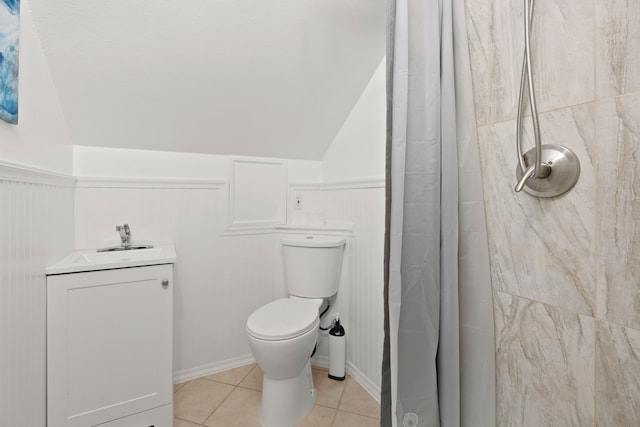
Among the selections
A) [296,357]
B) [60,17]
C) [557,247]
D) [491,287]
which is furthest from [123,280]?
[557,247]

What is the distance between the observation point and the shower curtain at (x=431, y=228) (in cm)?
92

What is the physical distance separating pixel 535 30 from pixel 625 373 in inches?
35.2

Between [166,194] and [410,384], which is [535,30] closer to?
[410,384]

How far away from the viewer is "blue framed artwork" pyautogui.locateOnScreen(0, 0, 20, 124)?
0.85 metres

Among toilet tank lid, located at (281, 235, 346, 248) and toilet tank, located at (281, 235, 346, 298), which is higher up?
toilet tank lid, located at (281, 235, 346, 248)

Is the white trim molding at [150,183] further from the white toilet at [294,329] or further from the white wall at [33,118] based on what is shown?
the white toilet at [294,329]

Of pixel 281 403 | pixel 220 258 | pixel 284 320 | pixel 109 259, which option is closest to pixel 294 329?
pixel 284 320

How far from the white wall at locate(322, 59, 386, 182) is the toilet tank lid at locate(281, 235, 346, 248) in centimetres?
40

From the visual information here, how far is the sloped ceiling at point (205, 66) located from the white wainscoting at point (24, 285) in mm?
465

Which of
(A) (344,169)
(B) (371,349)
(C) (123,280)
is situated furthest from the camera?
Result: (A) (344,169)

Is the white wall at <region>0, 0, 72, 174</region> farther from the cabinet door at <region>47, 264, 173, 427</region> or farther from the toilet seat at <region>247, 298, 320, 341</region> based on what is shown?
the toilet seat at <region>247, 298, 320, 341</region>

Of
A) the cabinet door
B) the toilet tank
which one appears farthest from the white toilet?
the cabinet door

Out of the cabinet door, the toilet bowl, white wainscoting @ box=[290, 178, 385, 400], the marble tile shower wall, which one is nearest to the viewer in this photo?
the marble tile shower wall

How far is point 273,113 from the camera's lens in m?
1.74
